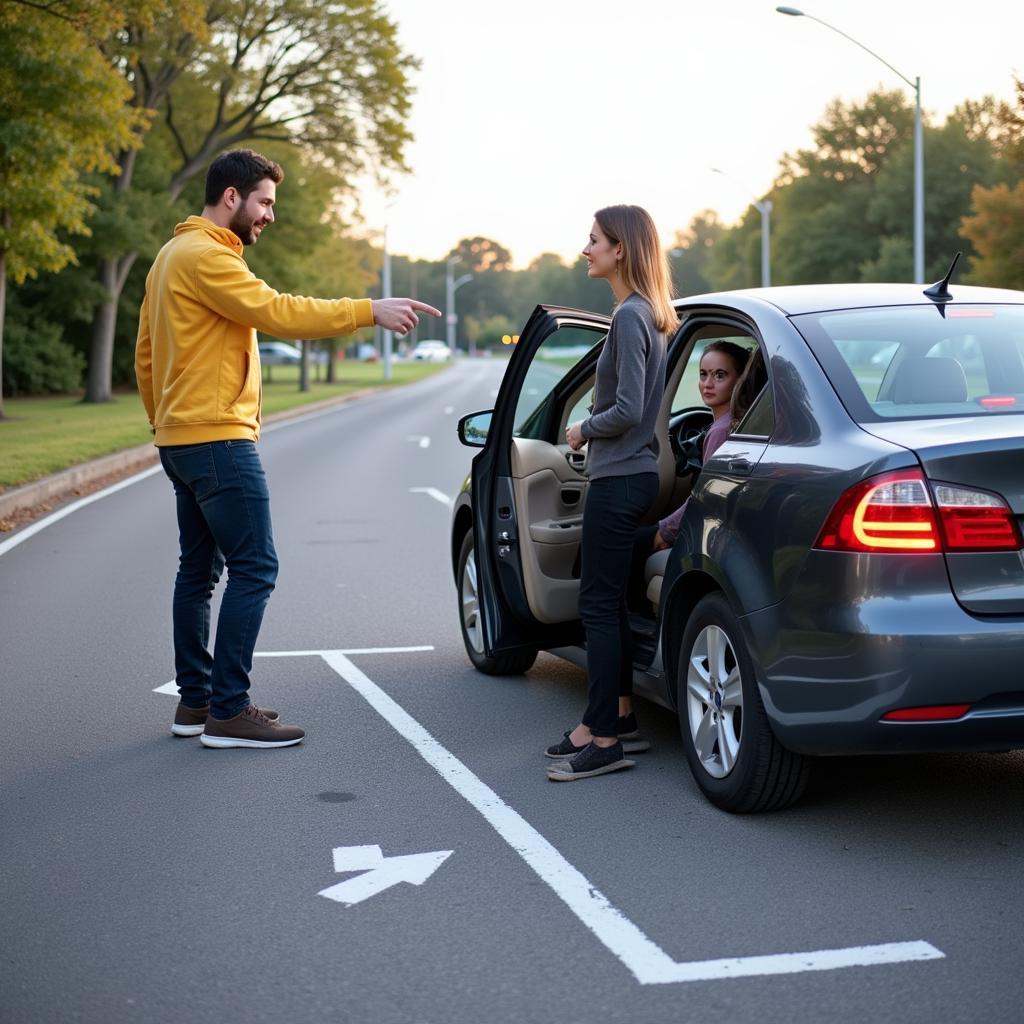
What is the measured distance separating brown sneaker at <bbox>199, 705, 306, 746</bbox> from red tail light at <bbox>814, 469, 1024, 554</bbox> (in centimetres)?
259

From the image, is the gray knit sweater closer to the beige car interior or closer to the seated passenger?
the seated passenger

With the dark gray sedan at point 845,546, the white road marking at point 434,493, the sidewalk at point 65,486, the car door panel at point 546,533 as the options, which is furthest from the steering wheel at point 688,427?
the white road marking at point 434,493

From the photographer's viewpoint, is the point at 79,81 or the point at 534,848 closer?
the point at 534,848

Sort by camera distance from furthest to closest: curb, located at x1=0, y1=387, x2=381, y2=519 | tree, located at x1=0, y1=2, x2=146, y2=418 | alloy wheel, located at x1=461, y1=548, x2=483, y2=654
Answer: tree, located at x1=0, y1=2, x2=146, y2=418, curb, located at x1=0, y1=387, x2=381, y2=519, alloy wheel, located at x1=461, y1=548, x2=483, y2=654

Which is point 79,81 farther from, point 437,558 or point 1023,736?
point 1023,736

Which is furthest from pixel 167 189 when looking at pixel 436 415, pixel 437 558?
pixel 437 558

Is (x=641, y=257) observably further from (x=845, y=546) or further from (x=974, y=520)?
(x=974, y=520)

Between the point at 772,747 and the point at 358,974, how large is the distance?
5.09ft

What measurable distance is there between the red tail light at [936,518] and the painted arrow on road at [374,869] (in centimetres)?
153

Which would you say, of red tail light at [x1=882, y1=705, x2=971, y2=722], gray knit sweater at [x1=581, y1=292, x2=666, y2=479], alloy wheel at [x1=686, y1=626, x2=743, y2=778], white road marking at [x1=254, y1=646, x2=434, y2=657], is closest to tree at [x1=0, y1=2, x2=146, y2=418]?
white road marking at [x1=254, y1=646, x2=434, y2=657]

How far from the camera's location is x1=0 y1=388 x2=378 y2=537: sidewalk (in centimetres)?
1357

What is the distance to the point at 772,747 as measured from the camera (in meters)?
4.43

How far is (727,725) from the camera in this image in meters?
4.65

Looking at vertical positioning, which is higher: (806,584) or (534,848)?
(806,584)
